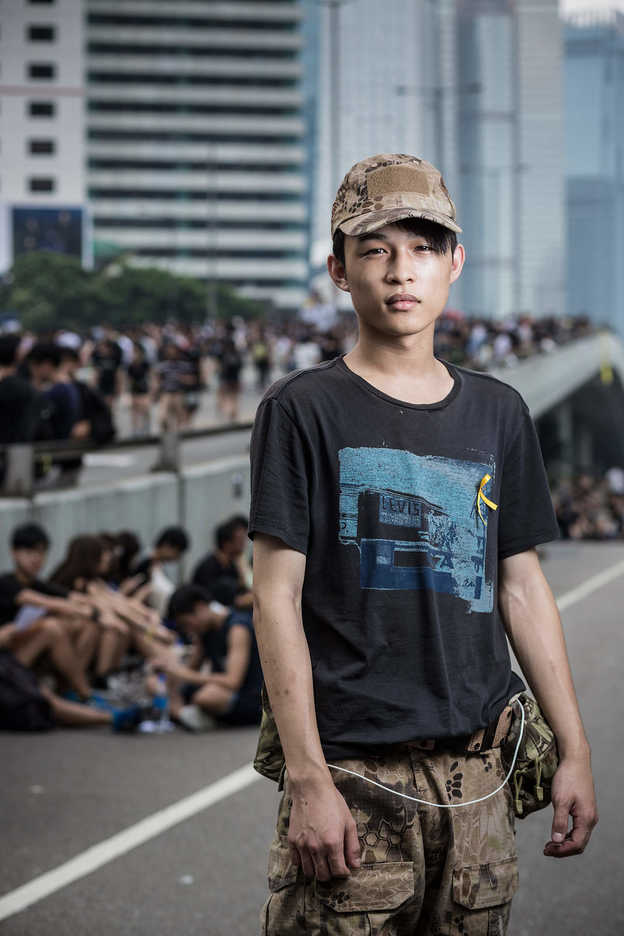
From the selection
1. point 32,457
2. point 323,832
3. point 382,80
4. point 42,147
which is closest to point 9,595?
point 32,457

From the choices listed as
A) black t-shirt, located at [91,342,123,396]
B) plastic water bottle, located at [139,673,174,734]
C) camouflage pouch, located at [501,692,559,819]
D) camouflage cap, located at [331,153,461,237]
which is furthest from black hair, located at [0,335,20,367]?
black t-shirt, located at [91,342,123,396]

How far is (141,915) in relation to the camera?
5445mm

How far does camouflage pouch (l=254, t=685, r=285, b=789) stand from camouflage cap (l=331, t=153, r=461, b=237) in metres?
0.83

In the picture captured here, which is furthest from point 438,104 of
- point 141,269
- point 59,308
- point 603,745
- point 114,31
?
point 114,31

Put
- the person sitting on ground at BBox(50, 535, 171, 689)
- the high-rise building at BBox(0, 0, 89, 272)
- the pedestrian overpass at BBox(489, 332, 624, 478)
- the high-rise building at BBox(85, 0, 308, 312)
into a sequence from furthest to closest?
the high-rise building at BBox(85, 0, 308, 312)
the high-rise building at BBox(0, 0, 89, 272)
the pedestrian overpass at BBox(489, 332, 624, 478)
the person sitting on ground at BBox(50, 535, 171, 689)

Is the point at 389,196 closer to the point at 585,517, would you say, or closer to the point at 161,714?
the point at 161,714

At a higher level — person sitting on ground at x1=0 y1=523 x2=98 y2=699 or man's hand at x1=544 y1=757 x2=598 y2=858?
man's hand at x1=544 y1=757 x2=598 y2=858

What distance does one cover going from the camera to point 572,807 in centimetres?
278

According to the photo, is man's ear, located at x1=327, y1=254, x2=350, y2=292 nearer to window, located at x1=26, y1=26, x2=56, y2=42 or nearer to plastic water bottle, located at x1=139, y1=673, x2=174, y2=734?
plastic water bottle, located at x1=139, y1=673, x2=174, y2=734

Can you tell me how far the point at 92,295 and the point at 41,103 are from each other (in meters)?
47.8

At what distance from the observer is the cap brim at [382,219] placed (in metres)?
2.71

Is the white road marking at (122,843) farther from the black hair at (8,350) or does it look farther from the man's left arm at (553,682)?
the black hair at (8,350)

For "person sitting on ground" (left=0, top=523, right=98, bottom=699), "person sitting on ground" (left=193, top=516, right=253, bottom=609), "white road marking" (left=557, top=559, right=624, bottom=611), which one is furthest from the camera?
"white road marking" (left=557, top=559, right=624, bottom=611)

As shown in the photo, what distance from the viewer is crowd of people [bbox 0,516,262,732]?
927 cm
